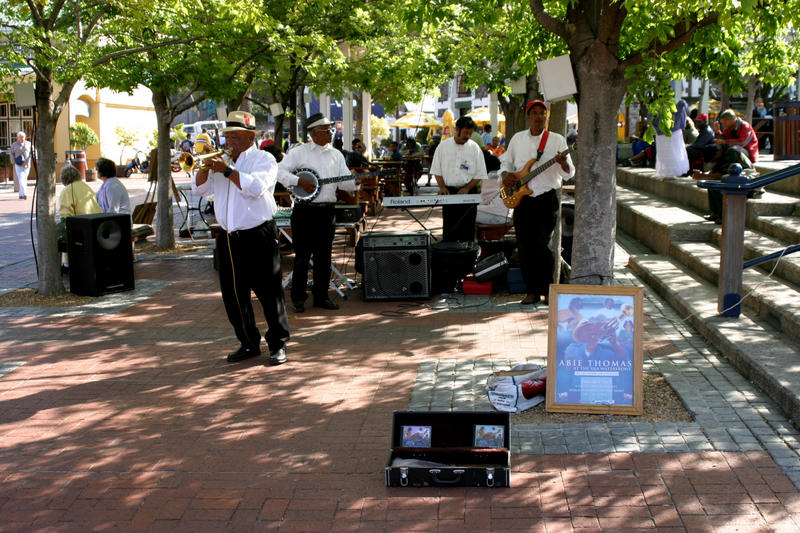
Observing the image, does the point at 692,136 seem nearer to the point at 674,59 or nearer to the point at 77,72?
the point at 674,59

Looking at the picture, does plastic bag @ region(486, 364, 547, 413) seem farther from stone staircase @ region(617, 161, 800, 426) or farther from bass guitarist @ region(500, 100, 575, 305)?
bass guitarist @ region(500, 100, 575, 305)

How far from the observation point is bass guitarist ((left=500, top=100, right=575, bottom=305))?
8.43 metres

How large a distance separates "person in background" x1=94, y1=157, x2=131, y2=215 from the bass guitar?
5.54 m

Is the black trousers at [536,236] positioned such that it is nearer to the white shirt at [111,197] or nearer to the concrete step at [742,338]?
the concrete step at [742,338]

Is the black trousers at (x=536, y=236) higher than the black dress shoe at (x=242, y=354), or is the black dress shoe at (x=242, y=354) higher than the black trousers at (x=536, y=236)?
the black trousers at (x=536, y=236)

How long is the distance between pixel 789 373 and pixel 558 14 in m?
3.80

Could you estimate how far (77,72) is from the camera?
9.07 meters

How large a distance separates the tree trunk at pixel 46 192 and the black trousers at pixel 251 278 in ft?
11.6

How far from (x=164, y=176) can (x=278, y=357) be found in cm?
719

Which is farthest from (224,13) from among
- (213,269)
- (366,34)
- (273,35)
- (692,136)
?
(692,136)

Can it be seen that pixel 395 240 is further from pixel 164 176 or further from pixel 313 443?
pixel 164 176

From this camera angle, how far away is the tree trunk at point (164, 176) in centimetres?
1298

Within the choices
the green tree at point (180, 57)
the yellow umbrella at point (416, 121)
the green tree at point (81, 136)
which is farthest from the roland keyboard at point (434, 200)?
the yellow umbrella at point (416, 121)

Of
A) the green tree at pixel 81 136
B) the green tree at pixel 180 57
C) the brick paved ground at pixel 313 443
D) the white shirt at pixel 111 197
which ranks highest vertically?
the green tree at pixel 81 136
